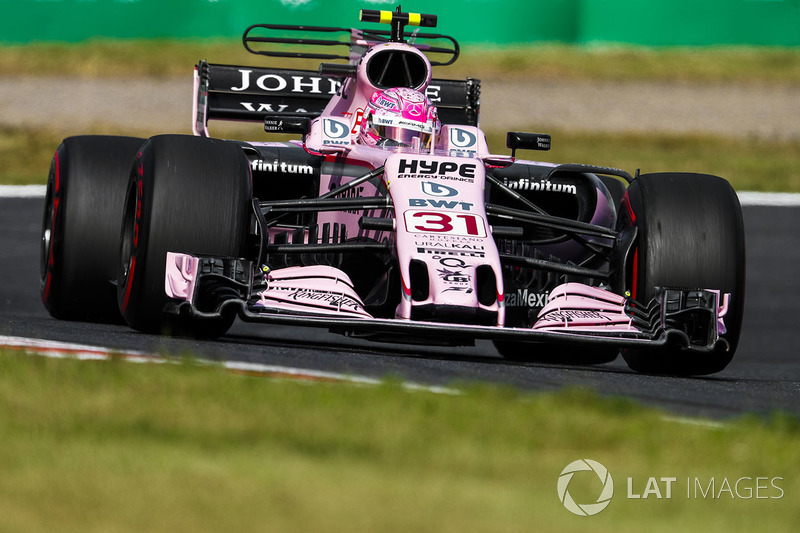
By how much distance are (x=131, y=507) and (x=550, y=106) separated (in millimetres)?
18797

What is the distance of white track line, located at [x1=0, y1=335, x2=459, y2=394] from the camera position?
5.16 meters

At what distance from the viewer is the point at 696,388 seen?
626 centimetres

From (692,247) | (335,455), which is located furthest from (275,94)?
(335,455)

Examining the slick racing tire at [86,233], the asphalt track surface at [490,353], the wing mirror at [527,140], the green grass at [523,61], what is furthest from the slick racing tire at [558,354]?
the green grass at [523,61]

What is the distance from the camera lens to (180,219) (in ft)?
22.5

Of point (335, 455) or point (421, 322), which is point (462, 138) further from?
point (335, 455)

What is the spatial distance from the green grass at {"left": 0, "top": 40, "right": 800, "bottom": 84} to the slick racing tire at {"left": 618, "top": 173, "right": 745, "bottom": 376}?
15.3 m

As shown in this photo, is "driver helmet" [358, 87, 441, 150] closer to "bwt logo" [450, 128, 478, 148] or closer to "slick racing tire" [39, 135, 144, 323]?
"bwt logo" [450, 128, 478, 148]

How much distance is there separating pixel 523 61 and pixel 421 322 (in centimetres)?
1822

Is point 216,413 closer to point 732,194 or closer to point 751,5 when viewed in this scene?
Result: point 732,194

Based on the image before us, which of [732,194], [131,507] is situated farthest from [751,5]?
[131,507]

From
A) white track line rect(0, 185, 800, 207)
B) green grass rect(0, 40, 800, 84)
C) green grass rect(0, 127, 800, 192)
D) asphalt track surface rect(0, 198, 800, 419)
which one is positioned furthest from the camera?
green grass rect(0, 40, 800, 84)

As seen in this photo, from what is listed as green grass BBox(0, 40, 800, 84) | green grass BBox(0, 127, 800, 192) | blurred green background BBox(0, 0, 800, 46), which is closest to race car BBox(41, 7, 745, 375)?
green grass BBox(0, 127, 800, 192)

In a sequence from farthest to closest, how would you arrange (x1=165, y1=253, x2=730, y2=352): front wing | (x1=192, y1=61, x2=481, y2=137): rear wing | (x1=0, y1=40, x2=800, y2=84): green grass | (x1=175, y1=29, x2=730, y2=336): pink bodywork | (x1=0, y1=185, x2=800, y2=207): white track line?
(x1=0, y1=40, x2=800, y2=84): green grass
(x1=0, y1=185, x2=800, y2=207): white track line
(x1=192, y1=61, x2=481, y2=137): rear wing
(x1=175, y1=29, x2=730, y2=336): pink bodywork
(x1=165, y1=253, x2=730, y2=352): front wing
